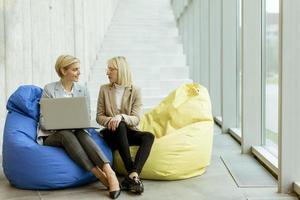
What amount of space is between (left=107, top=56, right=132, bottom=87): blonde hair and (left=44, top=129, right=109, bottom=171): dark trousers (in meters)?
0.57

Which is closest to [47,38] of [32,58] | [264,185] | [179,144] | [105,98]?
[32,58]

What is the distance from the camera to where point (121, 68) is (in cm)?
408

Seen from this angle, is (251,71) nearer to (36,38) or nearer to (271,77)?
(271,77)

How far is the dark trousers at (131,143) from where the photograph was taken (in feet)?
12.8

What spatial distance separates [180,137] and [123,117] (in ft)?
1.90

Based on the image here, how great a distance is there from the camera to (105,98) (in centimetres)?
419

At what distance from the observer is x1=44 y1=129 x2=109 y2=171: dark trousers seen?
3785 millimetres

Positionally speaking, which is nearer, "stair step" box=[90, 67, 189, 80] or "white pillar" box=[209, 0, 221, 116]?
"white pillar" box=[209, 0, 221, 116]

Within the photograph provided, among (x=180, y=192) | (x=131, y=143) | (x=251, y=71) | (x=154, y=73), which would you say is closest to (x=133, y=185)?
(x=180, y=192)

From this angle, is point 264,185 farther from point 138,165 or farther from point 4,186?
point 4,186

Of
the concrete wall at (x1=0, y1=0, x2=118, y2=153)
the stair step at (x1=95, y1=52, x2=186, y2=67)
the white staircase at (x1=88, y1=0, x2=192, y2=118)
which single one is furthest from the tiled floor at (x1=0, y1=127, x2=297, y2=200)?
the stair step at (x1=95, y1=52, x2=186, y2=67)
